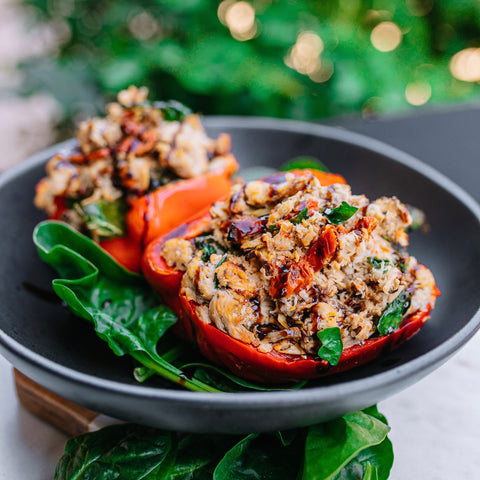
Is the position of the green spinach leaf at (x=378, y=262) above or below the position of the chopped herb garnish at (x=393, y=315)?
above

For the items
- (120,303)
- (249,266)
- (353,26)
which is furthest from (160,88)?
(249,266)

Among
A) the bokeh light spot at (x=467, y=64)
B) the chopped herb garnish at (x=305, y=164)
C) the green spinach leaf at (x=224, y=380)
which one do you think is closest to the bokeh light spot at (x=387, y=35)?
the bokeh light spot at (x=467, y=64)

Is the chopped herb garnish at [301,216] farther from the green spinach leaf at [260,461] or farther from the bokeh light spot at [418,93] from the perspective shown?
the bokeh light spot at [418,93]

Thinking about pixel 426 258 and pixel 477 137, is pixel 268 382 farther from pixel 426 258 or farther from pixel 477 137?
pixel 477 137

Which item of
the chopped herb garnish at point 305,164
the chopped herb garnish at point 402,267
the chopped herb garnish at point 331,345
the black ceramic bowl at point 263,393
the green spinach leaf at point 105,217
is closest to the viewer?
the black ceramic bowl at point 263,393

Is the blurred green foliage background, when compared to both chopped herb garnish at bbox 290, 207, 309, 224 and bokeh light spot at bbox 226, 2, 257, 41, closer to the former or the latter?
bokeh light spot at bbox 226, 2, 257, 41

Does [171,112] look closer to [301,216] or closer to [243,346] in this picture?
[301,216]
